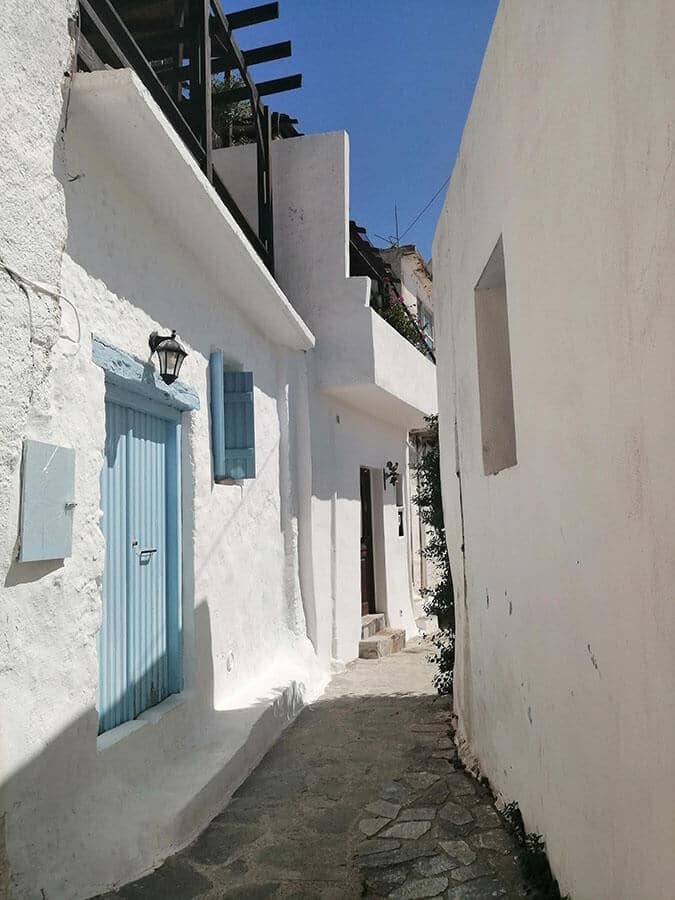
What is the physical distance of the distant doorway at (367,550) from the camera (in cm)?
1047

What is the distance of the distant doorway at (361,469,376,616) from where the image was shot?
34.3ft

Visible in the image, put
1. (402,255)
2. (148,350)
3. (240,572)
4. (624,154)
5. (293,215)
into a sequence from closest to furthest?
(624,154)
(148,350)
(240,572)
(293,215)
(402,255)

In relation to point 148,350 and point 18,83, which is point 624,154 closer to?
point 18,83

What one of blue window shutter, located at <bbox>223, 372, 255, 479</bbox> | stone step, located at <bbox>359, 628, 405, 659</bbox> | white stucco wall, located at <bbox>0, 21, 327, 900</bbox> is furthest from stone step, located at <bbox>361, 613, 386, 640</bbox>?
blue window shutter, located at <bbox>223, 372, 255, 479</bbox>

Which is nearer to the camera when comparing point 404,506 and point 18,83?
point 18,83

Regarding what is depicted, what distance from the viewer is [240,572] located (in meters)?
6.02

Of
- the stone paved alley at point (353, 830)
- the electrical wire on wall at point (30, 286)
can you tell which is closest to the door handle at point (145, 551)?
the electrical wire on wall at point (30, 286)

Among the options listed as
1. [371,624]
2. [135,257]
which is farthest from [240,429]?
[371,624]

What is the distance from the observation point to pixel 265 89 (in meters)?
8.30

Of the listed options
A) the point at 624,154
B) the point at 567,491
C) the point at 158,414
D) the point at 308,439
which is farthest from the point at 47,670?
the point at 308,439

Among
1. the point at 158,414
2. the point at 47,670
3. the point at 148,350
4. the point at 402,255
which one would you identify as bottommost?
the point at 47,670

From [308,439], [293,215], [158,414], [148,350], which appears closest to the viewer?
[148,350]

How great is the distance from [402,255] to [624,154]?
14015mm

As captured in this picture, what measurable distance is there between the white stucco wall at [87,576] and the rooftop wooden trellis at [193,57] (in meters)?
0.81
